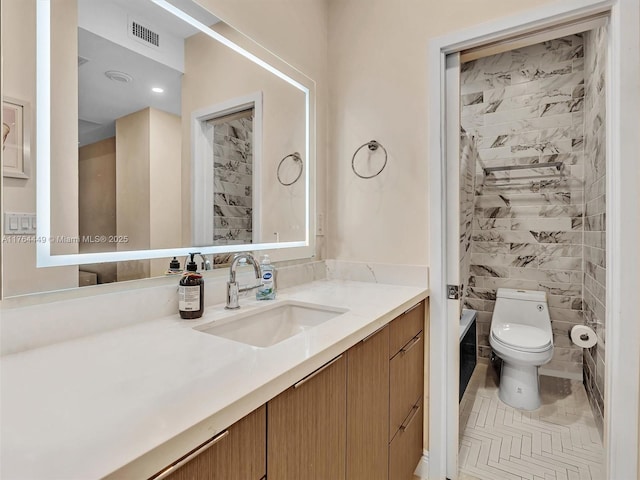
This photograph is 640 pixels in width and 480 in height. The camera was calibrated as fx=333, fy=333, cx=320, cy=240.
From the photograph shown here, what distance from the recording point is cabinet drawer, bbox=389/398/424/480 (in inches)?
49.4

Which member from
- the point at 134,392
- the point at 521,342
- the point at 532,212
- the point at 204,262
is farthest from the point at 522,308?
the point at 134,392

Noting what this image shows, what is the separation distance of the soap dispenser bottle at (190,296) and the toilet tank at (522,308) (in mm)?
2393

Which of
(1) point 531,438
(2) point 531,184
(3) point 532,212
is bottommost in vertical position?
(1) point 531,438

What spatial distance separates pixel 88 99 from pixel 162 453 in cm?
93

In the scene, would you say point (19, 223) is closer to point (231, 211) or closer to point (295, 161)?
point (231, 211)

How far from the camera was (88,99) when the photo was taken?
3.03ft

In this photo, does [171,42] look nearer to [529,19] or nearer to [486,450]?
[529,19]

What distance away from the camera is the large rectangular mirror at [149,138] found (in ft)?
2.81

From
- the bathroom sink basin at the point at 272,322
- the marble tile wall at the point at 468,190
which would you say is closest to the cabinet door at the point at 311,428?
the bathroom sink basin at the point at 272,322

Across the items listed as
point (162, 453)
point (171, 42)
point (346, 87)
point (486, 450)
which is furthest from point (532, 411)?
point (171, 42)

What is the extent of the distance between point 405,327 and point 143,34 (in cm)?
139

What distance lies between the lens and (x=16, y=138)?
2.57ft

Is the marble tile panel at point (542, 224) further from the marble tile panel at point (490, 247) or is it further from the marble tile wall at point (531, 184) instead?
the marble tile panel at point (490, 247)

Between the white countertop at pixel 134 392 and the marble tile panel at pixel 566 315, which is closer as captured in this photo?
the white countertop at pixel 134 392
